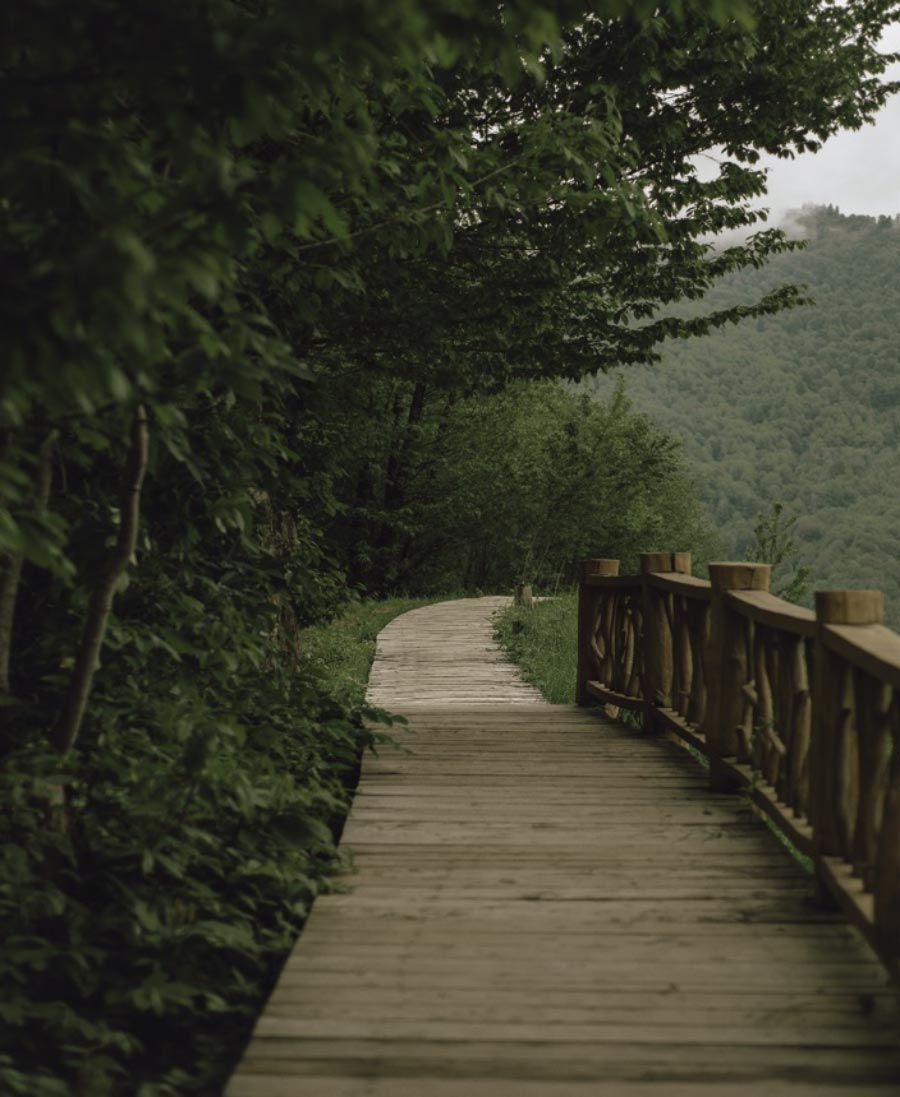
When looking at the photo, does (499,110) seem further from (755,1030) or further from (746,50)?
(755,1030)

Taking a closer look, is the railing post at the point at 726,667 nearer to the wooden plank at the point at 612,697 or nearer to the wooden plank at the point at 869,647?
the wooden plank at the point at 869,647

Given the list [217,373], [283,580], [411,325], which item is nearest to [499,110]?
[411,325]

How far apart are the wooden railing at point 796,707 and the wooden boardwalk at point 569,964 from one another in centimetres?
21

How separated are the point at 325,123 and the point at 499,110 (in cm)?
236

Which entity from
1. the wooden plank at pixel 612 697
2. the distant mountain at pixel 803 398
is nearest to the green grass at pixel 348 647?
the wooden plank at pixel 612 697

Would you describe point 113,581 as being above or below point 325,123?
below

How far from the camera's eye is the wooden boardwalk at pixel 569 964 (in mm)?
2664

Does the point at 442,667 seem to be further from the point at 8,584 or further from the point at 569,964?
the point at 569,964

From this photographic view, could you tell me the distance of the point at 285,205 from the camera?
2.19 m

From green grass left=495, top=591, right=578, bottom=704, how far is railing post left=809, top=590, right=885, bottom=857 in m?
5.70

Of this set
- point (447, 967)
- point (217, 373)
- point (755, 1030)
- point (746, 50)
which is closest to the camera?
point (217, 373)

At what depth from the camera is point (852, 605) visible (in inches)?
148

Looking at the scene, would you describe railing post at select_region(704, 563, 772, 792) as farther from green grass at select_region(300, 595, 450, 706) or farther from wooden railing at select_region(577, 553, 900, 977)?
green grass at select_region(300, 595, 450, 706)

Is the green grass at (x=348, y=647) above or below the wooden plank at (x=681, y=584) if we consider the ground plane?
below
